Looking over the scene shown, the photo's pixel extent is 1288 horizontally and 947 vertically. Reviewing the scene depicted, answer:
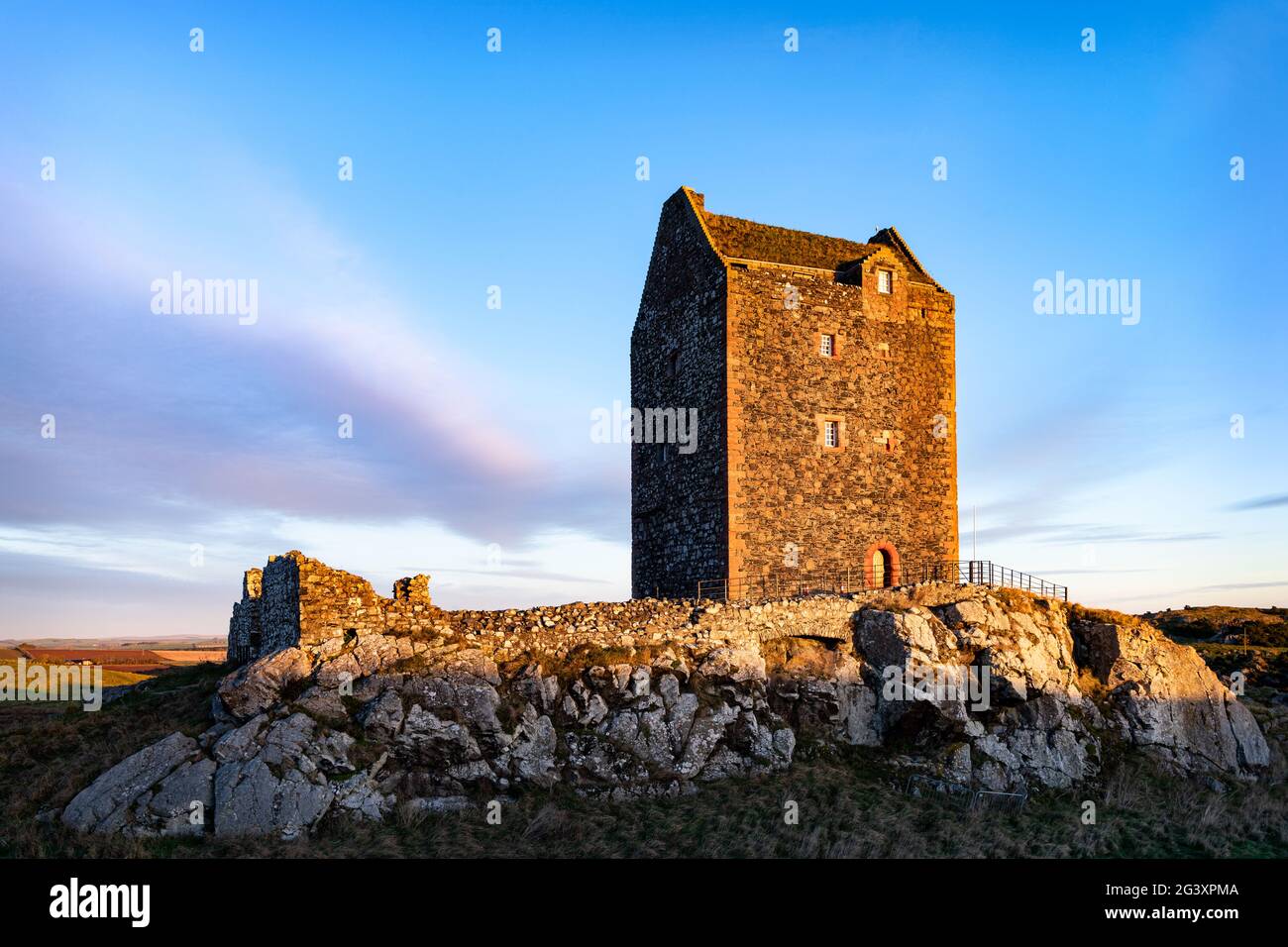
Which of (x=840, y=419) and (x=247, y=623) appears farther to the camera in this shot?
(x=840, y=419)

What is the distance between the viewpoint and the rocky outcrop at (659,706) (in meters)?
17.3

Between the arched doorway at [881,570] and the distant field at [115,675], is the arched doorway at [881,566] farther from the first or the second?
the distant field at [115,675]

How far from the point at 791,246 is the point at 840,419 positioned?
23.8 feet

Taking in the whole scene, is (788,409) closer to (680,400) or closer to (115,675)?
(680,400)

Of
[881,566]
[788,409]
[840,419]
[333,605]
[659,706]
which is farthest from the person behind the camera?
[881,566]

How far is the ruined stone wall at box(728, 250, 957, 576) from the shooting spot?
28.3 meters

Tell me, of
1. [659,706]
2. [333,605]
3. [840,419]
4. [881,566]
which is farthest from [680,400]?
[333,605]

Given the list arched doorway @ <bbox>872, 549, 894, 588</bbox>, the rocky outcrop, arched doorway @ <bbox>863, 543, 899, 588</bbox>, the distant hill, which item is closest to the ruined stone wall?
arched doorway @ <bbox>863, 543, 899, 588</bbox>

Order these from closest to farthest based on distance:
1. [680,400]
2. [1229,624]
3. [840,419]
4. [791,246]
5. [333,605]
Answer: [333,605] < [840,419] < [680,400] < [791,246] < [1229,624]

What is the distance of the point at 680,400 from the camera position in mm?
31219

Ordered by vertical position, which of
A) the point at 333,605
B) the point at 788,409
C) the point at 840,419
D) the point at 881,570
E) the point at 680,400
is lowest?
the point at 333,605

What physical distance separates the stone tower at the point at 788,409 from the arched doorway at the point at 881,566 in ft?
0.19

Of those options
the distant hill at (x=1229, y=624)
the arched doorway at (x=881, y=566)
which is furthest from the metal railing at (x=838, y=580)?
the distant hill at (x=1229, y=624)
